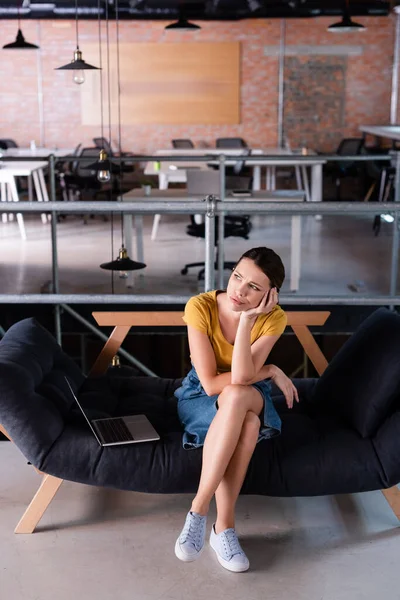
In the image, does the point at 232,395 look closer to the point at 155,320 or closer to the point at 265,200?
the point at 155,320

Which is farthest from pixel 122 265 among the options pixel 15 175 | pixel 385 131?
pixel 385 131

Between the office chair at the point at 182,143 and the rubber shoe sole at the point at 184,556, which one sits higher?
the office chair at the point at 182,143

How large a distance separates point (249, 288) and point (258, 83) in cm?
1068

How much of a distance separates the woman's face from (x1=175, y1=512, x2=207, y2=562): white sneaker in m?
0.68

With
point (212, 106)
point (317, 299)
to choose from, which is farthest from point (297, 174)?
point (317, 299)

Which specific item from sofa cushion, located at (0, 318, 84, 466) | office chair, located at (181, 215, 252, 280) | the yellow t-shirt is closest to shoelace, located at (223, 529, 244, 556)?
the yellow t-shirt

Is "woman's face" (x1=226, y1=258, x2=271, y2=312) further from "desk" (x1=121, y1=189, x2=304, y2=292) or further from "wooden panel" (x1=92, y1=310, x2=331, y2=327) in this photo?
"desk" (x1=121, y1=189, x2=304, y2=292)

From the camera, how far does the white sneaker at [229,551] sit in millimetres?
2537

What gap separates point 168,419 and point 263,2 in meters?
9.46

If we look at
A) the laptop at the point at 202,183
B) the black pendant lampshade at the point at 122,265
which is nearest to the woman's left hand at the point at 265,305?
the black pendant lampshade at the point at 122,265

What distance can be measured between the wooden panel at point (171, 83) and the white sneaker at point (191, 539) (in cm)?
1082

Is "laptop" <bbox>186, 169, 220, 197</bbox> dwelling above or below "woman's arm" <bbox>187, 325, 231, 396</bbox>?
above

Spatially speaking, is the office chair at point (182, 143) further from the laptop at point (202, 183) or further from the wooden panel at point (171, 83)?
the laptop at point (202, 183)

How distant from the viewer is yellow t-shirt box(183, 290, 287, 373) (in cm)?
278
